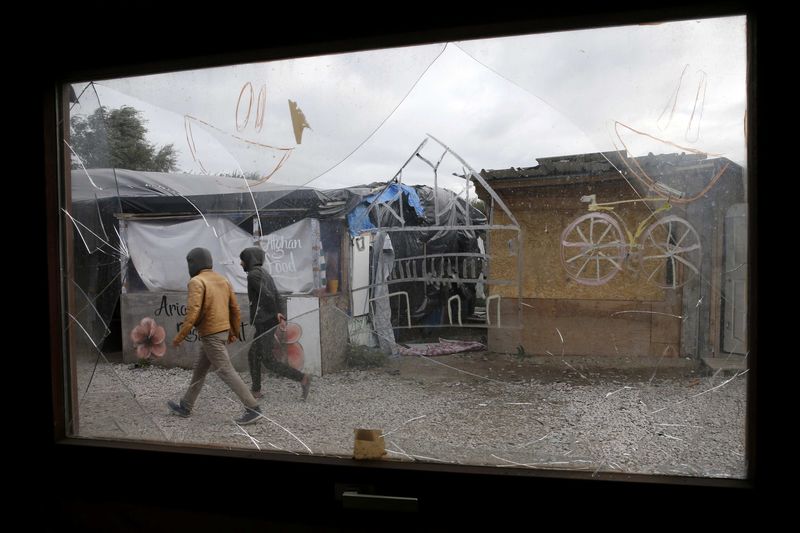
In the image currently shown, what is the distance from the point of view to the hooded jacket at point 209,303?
86.4 inches

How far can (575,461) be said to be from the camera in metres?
1.74

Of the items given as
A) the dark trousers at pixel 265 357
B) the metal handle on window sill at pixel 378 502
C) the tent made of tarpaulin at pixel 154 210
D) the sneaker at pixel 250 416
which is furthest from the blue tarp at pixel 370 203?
the metal handle on window sill at pixel 378 502

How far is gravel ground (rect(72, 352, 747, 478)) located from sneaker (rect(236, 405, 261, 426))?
0.03m

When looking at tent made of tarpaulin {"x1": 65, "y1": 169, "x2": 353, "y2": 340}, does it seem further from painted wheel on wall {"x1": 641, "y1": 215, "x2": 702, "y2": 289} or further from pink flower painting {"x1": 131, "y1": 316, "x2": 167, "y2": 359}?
painted wheel on wall {"x1": 641, "y1": 215, "x2": 702, "y2": 289}

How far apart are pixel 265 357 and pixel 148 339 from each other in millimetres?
651

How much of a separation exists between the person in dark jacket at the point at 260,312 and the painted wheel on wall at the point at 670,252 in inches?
63.0

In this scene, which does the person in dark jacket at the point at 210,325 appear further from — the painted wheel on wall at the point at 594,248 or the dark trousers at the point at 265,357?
the painted wheel on wall at the point at 594,248

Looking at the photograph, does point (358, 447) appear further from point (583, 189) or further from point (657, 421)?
point (583, 189)

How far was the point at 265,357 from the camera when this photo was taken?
7.12 feet

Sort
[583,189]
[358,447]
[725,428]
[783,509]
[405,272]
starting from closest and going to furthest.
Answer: [783,509] → [725,428] → [358,447] → [583,189] → [405,272]

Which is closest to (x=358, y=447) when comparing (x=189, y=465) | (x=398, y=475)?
(x=398, y=475)

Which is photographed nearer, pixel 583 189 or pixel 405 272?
pixel 583 189

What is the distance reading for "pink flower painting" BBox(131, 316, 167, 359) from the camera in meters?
2.30

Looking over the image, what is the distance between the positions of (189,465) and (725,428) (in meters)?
1.99
